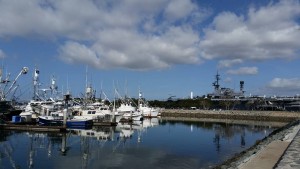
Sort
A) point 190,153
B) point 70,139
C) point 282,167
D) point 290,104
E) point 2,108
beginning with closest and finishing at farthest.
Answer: point 282,167, point 190,153, point 70,139, point 2,108, point 290,104

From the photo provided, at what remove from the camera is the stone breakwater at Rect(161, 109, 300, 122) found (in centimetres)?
11781

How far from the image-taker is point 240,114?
5069 inches

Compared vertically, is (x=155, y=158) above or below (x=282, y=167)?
below

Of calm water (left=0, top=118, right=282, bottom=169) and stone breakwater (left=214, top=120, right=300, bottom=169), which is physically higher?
stone breakwater (left=214, top=120, right=300, bottom=169)

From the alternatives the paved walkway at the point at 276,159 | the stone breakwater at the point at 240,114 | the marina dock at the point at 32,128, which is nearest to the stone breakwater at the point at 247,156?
the paved walkway at the point at 276,159

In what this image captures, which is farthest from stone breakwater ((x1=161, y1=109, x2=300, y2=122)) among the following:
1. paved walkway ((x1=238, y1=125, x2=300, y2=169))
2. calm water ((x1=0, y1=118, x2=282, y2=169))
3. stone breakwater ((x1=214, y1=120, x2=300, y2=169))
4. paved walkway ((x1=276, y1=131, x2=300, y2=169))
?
paved walkway ((x1=276, y1=131, x2=300, y2=169))

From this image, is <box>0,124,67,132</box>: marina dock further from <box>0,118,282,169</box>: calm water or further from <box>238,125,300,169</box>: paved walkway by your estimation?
<box>238,125,300,169</box>: paved walkway

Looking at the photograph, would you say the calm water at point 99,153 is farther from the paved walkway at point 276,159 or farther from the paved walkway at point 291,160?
the paved walkway at point 291,160

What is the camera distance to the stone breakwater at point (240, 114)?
4638 inches

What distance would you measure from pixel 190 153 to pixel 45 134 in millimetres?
25552

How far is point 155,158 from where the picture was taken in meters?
36.4

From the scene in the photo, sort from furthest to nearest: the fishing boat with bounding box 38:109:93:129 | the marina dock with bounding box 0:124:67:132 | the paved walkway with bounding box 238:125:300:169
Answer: the fishing boat with bounding box 38:109:93:129 → the marina dock with bounding box 0:124:67:132 → the paved walkway with bounding box 238:125:300:169

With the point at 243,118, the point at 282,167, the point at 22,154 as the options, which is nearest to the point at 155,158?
the point at 22,154

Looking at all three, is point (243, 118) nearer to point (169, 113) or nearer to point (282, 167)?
point (169, 113)
